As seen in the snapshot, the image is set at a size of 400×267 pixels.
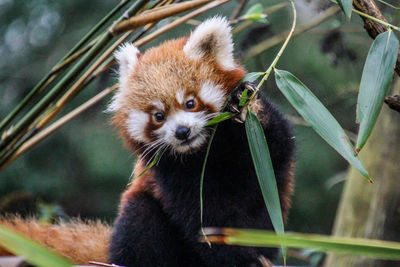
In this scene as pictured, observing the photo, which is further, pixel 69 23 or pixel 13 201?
pixel 69 23

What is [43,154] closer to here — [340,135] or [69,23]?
[69,23]

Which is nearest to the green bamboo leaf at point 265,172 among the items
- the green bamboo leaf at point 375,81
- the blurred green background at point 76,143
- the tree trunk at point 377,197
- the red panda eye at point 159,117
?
the green bamboo leaf at point 375,81

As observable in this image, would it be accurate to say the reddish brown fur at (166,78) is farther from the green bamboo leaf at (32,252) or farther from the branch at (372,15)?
the green bamboo leaf at (32,252)

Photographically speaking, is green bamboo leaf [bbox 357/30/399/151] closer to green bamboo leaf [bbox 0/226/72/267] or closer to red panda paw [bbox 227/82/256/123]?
red panda paw [bbox 227/82/256/123]

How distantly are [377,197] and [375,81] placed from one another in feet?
5.81

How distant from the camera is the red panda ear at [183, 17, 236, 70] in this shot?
207 centimetres

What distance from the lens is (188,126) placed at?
1896 mm

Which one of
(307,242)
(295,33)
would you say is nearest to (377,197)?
(295,33)

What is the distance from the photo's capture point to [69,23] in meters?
6.04

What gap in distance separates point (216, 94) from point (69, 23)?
4514 mm

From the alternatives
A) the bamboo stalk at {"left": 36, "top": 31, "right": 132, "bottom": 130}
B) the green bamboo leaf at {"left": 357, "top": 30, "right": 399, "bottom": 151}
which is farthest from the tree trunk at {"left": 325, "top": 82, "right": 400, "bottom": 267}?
the bamboo stalk at {"left": 36, "top": 31, "right": 132, "bottom": 130}

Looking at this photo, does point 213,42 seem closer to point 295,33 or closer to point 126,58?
point 126,58

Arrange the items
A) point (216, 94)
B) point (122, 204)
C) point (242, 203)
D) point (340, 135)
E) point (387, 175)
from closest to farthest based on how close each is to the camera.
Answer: point (340, 135)
point (216, 94)
point (242, 203)
point (122, 204)
point (387, 175)

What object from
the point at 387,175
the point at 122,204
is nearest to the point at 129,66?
the point at 122,204
